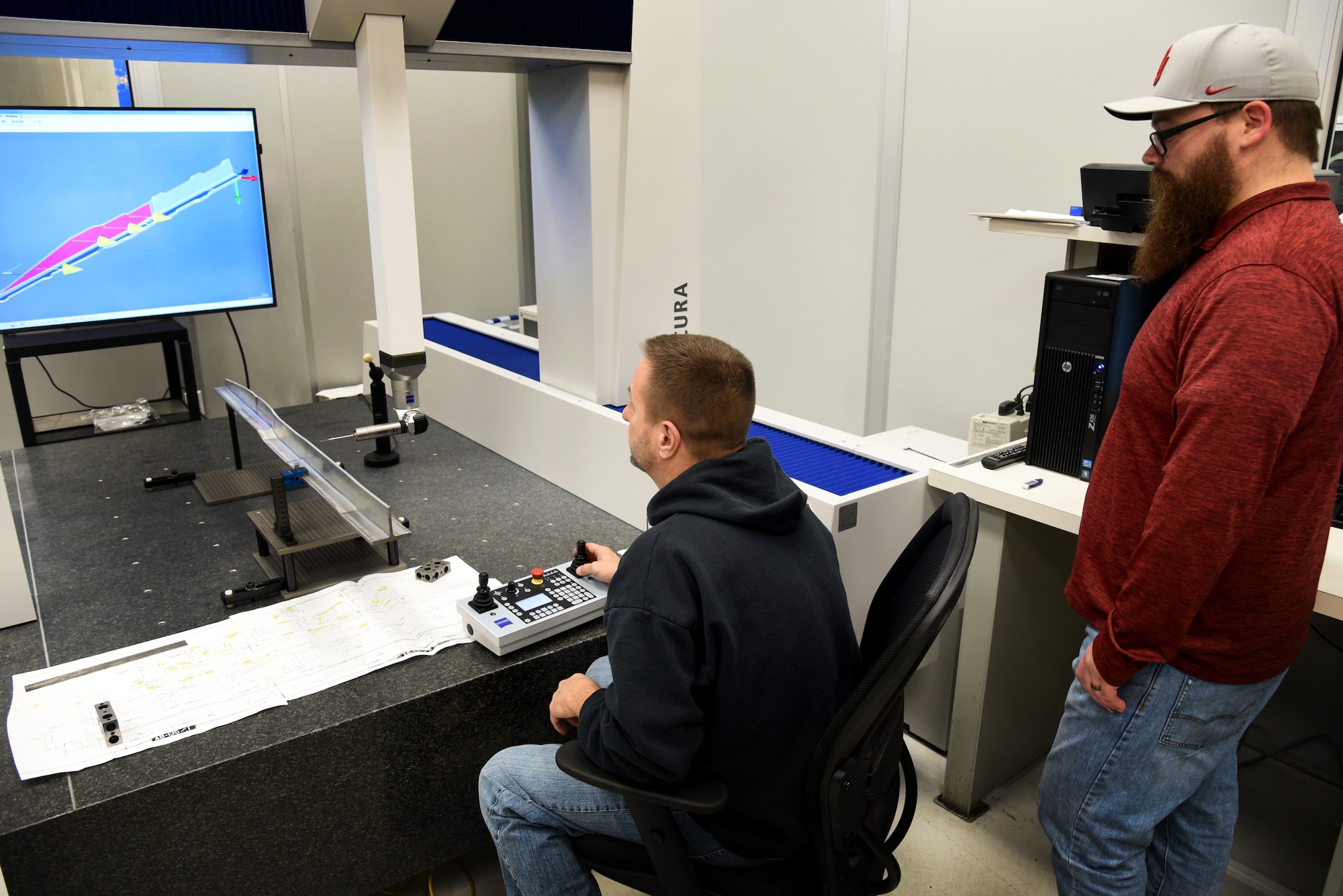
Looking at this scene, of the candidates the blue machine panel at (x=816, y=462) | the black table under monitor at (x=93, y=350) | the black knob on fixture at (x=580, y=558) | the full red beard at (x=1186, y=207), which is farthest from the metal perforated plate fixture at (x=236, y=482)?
the full red beard at (x=1186, y=207)

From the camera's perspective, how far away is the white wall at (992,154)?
2.46m

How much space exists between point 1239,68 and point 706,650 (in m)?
0.94

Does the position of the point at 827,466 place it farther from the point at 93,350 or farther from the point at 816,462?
the point at 93,350

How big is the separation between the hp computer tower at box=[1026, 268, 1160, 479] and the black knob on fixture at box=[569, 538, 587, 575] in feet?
3.04

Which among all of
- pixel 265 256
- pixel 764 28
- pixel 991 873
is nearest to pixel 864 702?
pixel 991 873

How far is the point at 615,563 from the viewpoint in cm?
152

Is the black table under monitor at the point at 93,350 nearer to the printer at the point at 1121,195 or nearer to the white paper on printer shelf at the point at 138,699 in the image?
the white paper on printer shelf at the point at 138,699

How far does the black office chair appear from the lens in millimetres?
985

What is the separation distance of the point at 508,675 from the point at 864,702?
2.07 feet

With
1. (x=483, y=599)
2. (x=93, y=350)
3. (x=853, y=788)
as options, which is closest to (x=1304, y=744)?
(x=853, y=788)

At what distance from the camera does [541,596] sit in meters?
1.49

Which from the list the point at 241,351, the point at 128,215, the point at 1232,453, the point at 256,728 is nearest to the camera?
the point at 1232,453

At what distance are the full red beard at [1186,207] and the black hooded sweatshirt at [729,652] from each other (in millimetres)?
596

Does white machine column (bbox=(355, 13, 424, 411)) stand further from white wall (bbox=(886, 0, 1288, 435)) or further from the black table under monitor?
white wall (bbox=(886, 0, 1288, 435))
